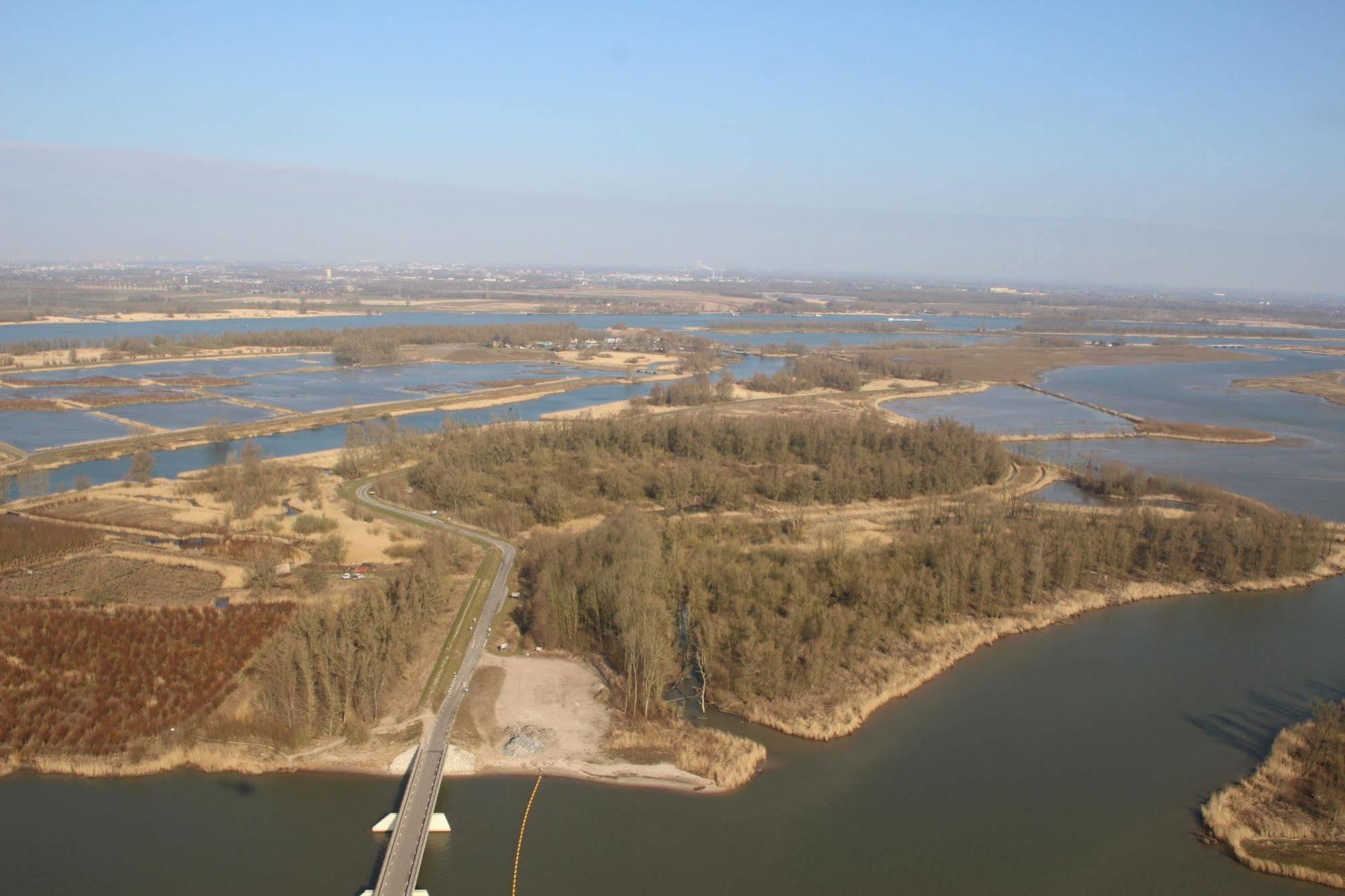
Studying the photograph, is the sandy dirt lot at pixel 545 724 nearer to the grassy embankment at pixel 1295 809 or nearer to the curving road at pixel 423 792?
the curving road at pixel 423 792

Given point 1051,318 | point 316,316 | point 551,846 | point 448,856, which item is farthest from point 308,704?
point 1051,318

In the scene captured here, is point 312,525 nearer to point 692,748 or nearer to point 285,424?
point 692,748

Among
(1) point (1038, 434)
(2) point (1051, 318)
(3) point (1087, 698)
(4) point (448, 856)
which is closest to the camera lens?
(4) point (448, 856)

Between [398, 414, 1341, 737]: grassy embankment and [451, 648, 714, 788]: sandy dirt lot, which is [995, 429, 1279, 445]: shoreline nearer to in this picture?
[398, 414, 1341, 737]: grassy embankment

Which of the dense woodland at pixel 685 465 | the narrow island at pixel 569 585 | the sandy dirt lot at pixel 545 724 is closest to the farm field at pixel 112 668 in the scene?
the narrow island at pixel 569 585

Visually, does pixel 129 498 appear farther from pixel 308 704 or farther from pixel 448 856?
pixel 448 856
